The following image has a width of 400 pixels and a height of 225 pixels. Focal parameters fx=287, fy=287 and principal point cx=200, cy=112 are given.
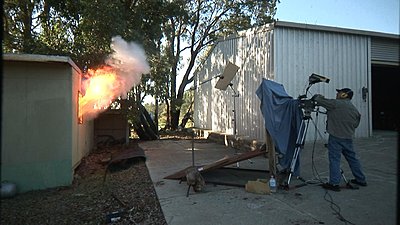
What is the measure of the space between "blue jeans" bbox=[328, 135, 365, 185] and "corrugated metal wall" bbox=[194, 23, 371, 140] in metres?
4.67

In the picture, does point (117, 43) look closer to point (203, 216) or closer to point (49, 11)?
point (49, 11)

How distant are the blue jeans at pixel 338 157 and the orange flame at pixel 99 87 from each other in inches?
262

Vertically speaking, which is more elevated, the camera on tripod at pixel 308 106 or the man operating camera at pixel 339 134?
the camera on tripod at pixel 308 106

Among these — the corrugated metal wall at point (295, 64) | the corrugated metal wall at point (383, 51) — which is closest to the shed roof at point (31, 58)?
the corrugated metal wall at point (295, 64)

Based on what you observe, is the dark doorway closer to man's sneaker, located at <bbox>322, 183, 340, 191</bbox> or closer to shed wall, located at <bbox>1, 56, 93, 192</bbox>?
man's sneaker, located at <bbox>322, 183, 340, 191</bbox>

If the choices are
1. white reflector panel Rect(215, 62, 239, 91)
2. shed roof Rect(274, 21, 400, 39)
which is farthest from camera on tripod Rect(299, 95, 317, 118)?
shed roof Rect(274, 21, 400, 39)

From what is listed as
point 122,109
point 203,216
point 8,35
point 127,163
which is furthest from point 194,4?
point 203,216

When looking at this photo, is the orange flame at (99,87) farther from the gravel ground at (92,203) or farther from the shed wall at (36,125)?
the gravel ground at (92,203)

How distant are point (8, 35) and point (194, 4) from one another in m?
14.8

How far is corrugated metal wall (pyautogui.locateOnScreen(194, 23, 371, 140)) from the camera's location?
31.3 feet

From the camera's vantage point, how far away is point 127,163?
830 centimetres

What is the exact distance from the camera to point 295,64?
9.68 meters

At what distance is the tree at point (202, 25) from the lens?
2064 cm

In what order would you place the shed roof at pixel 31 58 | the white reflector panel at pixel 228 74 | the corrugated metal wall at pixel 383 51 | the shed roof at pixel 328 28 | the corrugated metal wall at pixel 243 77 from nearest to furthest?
1. the shed roof at pixel 31 58
2. the white reflector panel at pixel 228 74
3. the shed roof at pixel 328 28
4. the corrugated metal wall at pixel 243 77
5. the corrugated metal wall at pixel 383 51
